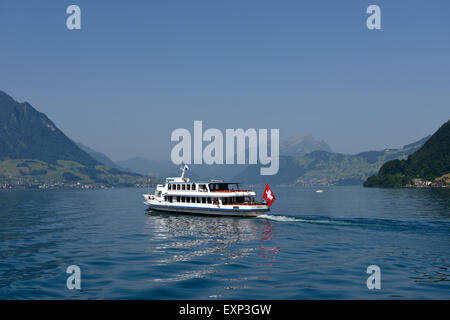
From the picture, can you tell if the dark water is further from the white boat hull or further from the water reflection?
the white boat hull

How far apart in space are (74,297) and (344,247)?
27.4m

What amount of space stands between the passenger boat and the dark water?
10.1 m

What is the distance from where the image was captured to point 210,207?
70.9m

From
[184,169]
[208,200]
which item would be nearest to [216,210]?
[208,200]

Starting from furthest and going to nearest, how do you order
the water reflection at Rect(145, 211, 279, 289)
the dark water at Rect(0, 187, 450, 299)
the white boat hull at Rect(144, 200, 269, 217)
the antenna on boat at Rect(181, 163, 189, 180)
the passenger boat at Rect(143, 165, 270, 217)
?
the antenna on boat at Rect(181, 163, 189, 180), the passenger boat at Rect(143, 165, 270, 217), the white boat hull at Rect(144, 200, 269, 217), the water reflection at Rect(145, 211, 279, 289), the dark water at Rect(0, 187, 450, 299)

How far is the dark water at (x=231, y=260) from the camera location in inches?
923

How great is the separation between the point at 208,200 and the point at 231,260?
40.5m

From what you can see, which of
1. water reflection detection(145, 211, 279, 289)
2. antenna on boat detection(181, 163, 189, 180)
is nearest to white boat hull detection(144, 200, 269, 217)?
water reflection detection(145, 211, 279, 289)

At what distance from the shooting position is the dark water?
2344cm

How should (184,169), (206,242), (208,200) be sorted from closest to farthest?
1. (206,242)
2. (208,200)
3. (184,169)

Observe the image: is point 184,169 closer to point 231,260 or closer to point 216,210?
point 216,210

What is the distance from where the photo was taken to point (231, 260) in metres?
32.9
